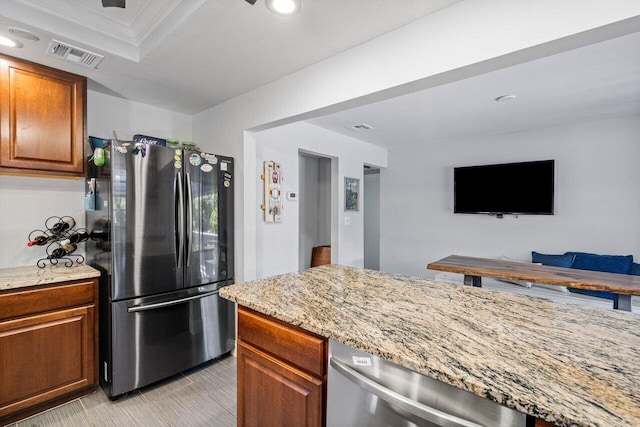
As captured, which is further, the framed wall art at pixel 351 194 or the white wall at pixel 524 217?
the framed wall art at pixel 351 194

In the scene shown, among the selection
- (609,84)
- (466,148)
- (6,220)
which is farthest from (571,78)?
(6,220)

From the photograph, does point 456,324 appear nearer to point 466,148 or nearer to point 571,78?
point 571,78

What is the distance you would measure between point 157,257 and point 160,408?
1036 millimetres

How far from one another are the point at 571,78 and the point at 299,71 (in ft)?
7.27

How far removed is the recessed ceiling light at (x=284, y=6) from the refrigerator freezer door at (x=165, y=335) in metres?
2.09

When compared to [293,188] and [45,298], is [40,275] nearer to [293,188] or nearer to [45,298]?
[45,298]

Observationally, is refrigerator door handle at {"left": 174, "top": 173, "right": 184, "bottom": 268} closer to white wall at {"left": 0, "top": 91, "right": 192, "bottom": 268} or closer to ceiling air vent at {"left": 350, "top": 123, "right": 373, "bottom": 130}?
white wall at {"left": 0, "top": 91, "right": 192, "bottom": 268}

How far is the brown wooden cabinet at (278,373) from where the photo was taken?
1.13 metres

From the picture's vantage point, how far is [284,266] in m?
3.37

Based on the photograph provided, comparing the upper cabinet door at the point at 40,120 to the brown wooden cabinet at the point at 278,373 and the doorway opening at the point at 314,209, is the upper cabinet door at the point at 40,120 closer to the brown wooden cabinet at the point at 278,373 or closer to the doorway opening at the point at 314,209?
the brown wooden cabinet at the point at 278,373

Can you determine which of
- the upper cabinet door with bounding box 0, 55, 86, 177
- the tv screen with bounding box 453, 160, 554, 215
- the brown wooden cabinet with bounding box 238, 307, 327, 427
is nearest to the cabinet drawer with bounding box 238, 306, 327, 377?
the brown wooden cabinet with bounding box 238, 307, 327, 427

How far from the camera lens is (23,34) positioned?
1.77 m

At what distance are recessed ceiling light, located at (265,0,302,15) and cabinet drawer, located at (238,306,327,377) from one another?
1.51 metres

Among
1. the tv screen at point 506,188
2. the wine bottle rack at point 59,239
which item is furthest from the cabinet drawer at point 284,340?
the tv screen at point 506,188
